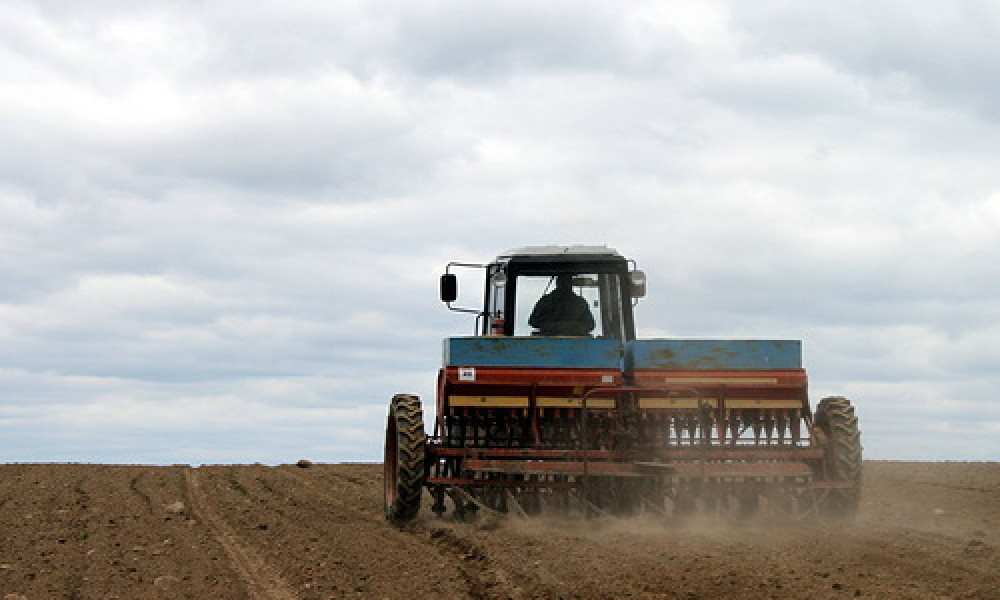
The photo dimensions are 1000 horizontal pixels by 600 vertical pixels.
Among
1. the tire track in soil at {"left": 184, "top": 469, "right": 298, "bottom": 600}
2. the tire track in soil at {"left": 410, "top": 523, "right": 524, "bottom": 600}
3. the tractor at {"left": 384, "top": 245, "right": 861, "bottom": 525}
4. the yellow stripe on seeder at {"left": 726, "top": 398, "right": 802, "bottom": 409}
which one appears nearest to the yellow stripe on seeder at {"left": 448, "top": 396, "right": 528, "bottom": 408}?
the tractor at {"left": 384, "top": 245, "right": 861, "bottom": 525}

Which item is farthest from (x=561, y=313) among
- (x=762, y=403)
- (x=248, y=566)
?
(x=248, y=566)

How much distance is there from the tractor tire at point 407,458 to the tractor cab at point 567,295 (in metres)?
2.43

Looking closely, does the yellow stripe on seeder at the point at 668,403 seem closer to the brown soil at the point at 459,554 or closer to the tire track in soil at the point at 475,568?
the brown soil at the point at 459,554

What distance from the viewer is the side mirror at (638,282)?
52.5ft

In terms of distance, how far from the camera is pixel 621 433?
1386 centimetres

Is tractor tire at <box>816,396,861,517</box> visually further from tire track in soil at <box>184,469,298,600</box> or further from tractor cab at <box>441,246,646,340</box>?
tire track in soil at <box>184,469,298,600</box>

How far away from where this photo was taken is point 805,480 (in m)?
13.7

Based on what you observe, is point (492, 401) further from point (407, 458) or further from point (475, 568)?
point (475, 568)

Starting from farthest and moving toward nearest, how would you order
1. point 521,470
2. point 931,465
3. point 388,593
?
point 931,465, point 521,470, point 388,593

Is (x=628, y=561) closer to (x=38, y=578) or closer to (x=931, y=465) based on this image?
(x=38, y=578)

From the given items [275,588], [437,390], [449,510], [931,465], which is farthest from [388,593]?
[931,465]

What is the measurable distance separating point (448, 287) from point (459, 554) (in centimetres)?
Answer: 475

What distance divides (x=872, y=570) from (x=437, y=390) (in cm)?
672

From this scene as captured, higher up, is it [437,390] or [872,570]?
[437,390]
